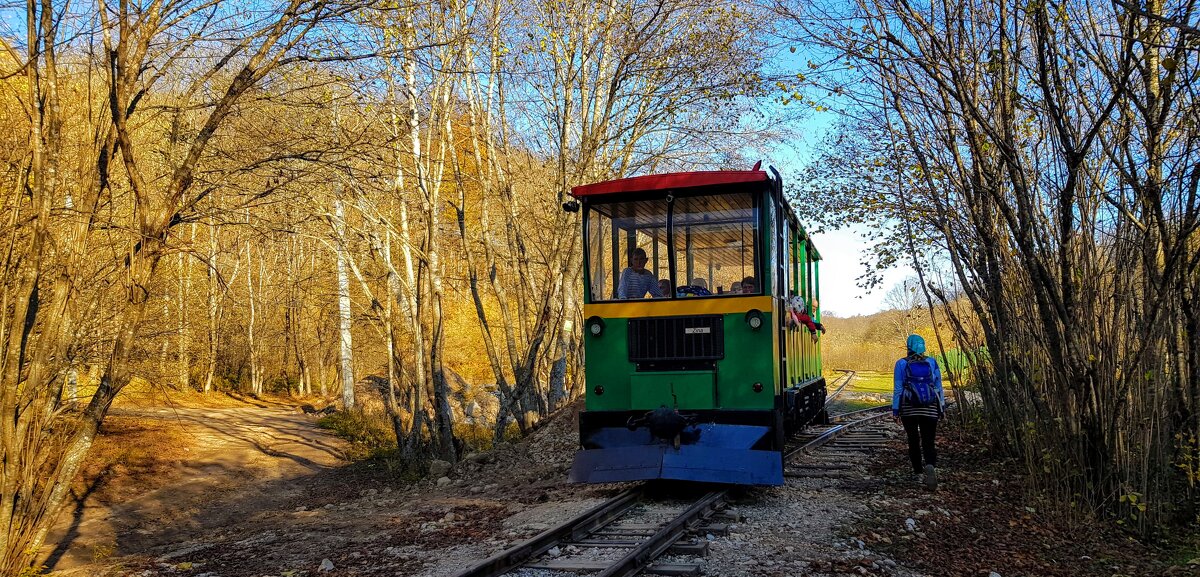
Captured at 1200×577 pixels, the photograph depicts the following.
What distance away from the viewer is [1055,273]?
8227 mm

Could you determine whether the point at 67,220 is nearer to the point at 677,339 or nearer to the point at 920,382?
the point at 677,339

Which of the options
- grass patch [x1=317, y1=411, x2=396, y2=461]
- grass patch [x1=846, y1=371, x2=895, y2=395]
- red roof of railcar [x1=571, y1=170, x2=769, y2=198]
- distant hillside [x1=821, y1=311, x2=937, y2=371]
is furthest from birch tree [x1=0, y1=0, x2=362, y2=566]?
distant hillside [x1=821, y1=311, x2=937, y2=371]

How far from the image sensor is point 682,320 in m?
8.93

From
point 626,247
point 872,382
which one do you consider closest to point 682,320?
point 626,247

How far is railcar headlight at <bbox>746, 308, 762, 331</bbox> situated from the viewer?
28.5 ft

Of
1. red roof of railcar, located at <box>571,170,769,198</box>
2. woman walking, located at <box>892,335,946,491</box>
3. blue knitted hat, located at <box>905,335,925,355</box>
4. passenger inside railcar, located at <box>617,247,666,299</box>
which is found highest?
red roof of railcar, located at <box>571,170,769,198</box>

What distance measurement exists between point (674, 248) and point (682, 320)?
0.70m

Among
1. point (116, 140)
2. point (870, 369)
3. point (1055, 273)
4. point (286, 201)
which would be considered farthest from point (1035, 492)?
point (870, 369)

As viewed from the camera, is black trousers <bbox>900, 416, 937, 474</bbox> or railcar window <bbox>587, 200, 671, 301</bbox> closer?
railcar window <bbox>587, 200, 671, 301</bbox>

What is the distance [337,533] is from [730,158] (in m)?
11.6

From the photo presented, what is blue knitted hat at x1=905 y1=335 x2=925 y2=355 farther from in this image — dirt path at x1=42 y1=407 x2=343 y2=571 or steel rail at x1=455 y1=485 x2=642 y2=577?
dirt path at x1=42 y1=407 x2=343 y2=571

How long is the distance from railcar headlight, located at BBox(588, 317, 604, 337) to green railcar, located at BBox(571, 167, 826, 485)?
0.05 feet

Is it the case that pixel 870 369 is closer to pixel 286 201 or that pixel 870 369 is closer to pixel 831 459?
pixel 831 459

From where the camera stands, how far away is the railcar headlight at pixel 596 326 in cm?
915
